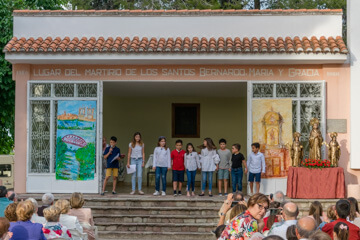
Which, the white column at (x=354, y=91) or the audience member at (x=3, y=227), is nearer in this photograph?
the audience member at (x=3, y=227)

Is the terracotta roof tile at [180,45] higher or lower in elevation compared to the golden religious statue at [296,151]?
higher

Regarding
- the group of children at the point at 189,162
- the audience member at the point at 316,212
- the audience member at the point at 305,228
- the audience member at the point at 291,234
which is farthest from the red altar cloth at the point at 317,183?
the audience member at the point at 305,228

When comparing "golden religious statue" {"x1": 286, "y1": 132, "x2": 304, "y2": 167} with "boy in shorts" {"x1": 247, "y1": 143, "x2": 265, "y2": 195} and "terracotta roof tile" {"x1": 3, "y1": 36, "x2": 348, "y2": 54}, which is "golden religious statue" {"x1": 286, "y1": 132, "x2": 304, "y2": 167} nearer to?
"boy in shorts" {"x1": 247, "y1": 143, "x2": 265, "y2": 195}

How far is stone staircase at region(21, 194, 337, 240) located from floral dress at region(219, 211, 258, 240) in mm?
7266

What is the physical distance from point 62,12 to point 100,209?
555cm

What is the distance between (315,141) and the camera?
1575 cm

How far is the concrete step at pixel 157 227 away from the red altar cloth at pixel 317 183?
2383 millimetres

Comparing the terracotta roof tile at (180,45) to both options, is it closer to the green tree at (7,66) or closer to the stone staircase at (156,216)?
the stone staircase at (156,216)

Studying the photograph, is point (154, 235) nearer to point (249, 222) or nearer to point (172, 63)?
point (172, 63)

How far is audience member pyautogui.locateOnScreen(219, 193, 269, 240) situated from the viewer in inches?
270

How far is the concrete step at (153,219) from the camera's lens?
1467 cm

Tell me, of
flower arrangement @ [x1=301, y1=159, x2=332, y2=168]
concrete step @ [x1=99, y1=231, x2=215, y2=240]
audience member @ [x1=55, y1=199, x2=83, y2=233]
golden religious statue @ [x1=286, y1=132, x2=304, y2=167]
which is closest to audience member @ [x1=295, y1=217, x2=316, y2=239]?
audience member @ [x1=55, y1=199, x2=83, y2=233]

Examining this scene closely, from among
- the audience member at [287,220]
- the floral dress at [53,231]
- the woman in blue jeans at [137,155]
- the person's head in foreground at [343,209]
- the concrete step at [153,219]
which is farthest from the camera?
the woman in blue jeans at [137,155]

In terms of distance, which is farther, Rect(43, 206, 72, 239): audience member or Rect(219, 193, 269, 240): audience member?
Rect(43, 206, 72, 239): audience member
